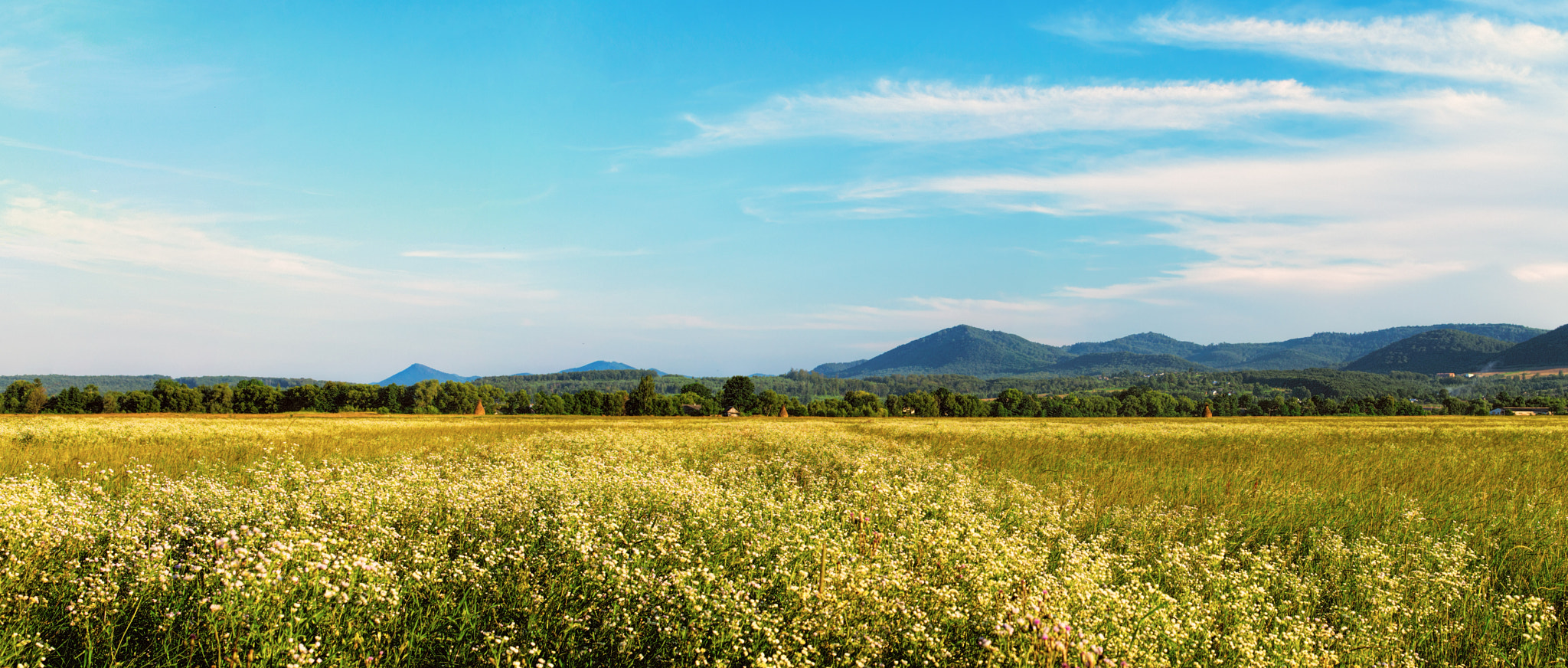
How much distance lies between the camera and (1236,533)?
9164 mm

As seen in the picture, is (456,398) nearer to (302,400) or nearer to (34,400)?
(302,400)

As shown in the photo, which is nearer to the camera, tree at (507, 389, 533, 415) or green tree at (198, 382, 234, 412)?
green tree at (198, 382, 234, 412)

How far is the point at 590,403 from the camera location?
114875 millimetres

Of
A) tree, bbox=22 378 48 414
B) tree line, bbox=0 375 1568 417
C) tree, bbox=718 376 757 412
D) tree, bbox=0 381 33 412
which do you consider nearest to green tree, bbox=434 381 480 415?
tree line, bbox=0 375 1568 417

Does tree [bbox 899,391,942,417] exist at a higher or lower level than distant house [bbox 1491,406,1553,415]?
higher

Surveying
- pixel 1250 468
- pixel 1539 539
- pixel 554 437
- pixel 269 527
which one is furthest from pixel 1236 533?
pixel 554 437

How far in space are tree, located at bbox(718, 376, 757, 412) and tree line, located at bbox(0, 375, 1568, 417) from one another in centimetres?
14

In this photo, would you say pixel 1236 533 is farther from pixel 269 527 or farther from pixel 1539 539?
pixel 269 527

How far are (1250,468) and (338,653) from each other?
18.7 meters

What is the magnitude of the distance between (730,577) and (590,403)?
114437 millimetres

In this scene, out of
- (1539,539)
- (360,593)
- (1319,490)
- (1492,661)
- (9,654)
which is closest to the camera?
(9,654)

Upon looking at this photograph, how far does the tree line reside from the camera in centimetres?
9381

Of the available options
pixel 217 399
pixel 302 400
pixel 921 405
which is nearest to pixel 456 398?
pixel 302 400

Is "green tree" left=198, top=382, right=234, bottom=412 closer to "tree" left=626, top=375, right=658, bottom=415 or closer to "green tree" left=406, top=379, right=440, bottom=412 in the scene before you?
"green tree" left=406, top=379, right=440, bottom=412
